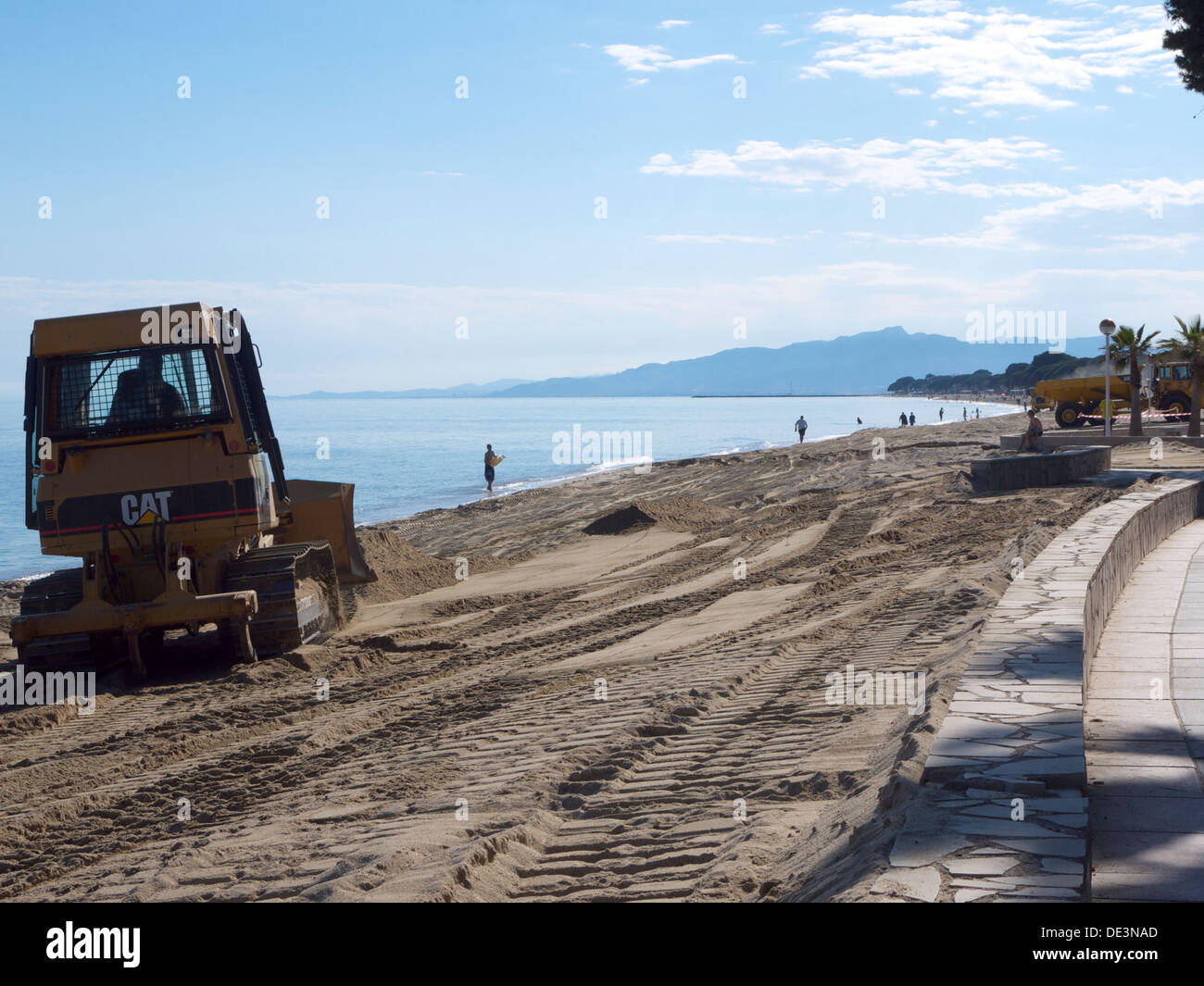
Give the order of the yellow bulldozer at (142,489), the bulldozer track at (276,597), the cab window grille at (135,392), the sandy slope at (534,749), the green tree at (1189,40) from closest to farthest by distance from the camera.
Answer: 1. the sandy slope at (534,749)
2. the yellow bulldozer at (142,489)
3. the cab window grille at (135,392)
4. the bulldozer track at (276,597)
5. the green tree at (1189,40)

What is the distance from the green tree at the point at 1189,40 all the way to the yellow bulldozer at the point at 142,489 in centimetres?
1561

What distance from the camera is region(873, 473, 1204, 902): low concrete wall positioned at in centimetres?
323

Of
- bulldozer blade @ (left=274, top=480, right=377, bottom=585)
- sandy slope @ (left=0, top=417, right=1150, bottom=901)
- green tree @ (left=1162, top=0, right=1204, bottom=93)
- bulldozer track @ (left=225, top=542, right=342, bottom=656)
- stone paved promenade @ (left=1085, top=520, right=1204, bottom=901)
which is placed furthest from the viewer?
green tree @ (left=1162, top=0, right=1204, bottom=93)

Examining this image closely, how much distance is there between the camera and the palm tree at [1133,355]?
98.3 ft

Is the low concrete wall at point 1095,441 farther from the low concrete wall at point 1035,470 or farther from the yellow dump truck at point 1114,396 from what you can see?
the yellow dump truck at point 1114,396

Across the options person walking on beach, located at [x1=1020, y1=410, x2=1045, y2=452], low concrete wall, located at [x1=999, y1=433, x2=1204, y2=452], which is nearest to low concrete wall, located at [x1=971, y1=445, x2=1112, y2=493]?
person walking on beach, located at [x1=1020, y1=410, x2=1045, y2=452]

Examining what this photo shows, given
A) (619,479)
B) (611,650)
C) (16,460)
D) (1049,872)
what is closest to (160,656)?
(611,650)

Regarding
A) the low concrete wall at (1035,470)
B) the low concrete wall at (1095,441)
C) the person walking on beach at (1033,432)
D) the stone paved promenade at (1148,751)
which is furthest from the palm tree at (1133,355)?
the stone paved promenade at (1148,751)

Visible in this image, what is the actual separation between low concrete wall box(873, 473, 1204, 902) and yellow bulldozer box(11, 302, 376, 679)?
21.7 feet

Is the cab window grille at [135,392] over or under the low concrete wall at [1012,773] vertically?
over

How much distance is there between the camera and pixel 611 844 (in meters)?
4.70

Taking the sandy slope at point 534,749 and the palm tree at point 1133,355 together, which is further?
the palm tree at point 1133,355

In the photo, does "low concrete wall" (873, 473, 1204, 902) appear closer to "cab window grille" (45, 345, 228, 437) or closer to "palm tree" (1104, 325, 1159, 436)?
"cab window grille" (45, 345, 228, 437)
